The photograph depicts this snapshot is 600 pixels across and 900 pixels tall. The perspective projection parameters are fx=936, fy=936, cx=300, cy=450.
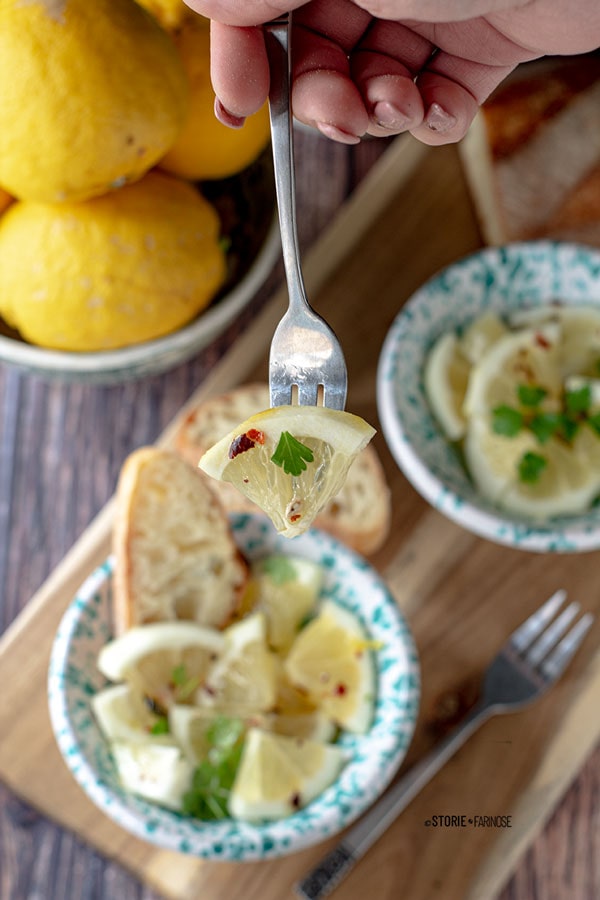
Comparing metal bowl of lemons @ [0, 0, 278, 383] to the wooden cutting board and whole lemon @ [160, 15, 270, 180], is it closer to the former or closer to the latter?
whole lemon @ [160, 15, 270, 180]

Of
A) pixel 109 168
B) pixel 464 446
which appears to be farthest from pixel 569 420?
pixel 109 168

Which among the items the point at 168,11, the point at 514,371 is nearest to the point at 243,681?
the point at 514,371

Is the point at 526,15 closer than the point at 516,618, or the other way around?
the point at 526,15

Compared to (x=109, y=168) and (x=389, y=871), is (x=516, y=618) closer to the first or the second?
(x=389, y=871)

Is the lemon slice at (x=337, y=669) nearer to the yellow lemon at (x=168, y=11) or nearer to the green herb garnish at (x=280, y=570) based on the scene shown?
the green herb garnish at (x=280, y=570)

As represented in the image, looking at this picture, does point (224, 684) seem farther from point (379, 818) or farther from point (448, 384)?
point (448, 384)

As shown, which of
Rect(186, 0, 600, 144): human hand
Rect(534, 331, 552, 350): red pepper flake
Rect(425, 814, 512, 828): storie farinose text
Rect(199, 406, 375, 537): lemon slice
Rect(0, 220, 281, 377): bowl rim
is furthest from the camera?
Rect(534, 331, 552, 350): red pepper flake

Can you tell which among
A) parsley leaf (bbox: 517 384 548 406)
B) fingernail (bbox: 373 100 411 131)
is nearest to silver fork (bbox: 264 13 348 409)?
fingernail (bbox: 373 100 411 131)

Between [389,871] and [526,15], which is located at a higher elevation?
[526,15]
